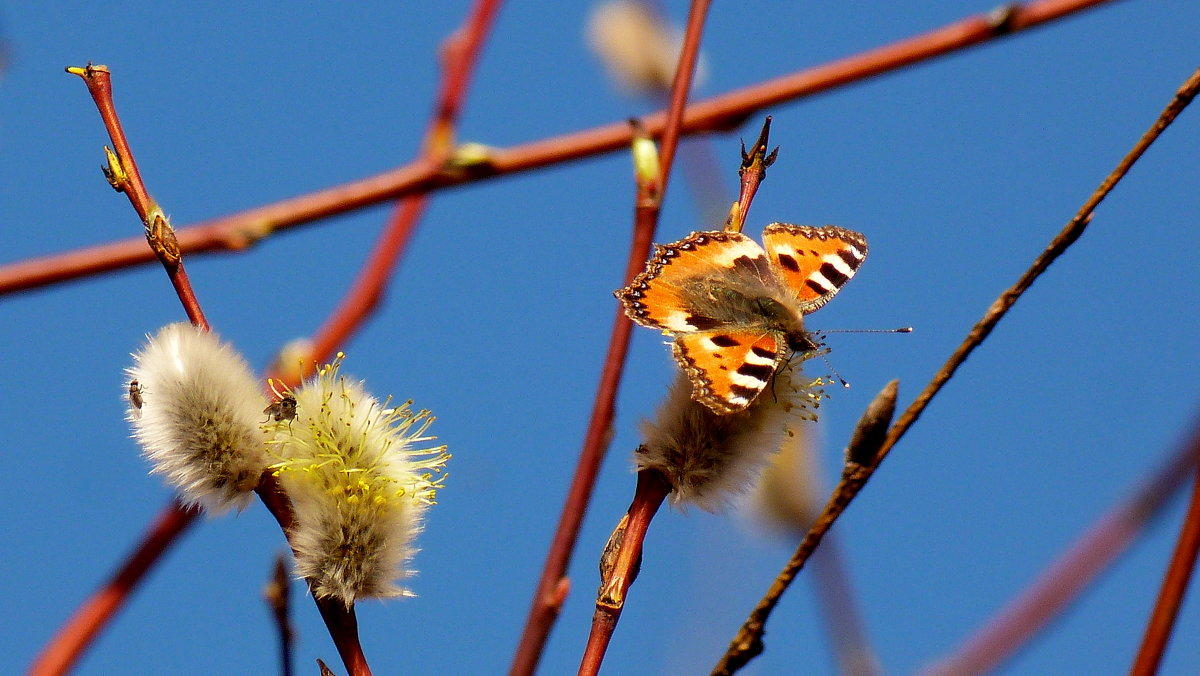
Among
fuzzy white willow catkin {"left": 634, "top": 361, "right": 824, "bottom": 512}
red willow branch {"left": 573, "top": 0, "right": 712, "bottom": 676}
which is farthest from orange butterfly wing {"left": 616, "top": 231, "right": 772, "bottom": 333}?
red willow branch {"left": 573, "top": 0, "right": 712, "bottom": 676}

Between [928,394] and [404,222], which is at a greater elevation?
[404,222]

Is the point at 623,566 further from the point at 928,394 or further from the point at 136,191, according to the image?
the point at 136,191

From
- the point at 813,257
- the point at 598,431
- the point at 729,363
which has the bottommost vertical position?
the point at 598,431

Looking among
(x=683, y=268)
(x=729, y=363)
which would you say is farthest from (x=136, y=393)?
(x=683, y=268)

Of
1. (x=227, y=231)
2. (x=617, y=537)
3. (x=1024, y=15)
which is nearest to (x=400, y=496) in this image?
(x=617, y=537)

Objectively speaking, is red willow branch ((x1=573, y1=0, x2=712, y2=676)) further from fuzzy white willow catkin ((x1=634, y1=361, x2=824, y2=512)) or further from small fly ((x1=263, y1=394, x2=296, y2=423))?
small fly ((x1=263, y1=394, x2=296, y2=423))

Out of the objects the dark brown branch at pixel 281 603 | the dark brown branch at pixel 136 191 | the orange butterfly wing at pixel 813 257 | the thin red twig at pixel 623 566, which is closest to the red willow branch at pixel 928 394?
the thin red twig at pixel 623 566
